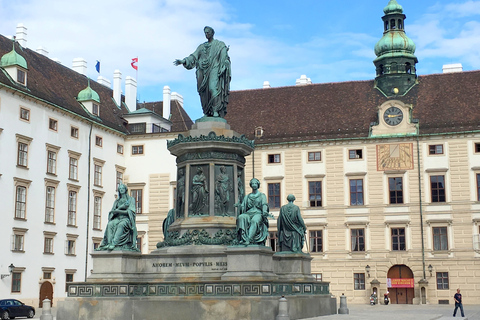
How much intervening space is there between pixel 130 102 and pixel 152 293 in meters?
46.7

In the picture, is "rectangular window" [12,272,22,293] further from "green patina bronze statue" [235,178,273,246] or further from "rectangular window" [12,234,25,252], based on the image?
"green patina bronze statue" [235,178,273,246]

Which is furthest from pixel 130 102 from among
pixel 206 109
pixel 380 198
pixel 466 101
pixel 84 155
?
pixel 206 109

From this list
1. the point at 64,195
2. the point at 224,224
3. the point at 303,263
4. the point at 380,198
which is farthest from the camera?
the point at 380,198

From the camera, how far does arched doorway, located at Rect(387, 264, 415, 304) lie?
52.1 metres

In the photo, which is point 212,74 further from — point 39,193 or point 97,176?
point 97,176

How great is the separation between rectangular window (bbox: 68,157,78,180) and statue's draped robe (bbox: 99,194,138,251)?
106 ft

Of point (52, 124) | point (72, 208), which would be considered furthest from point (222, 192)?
point (72, 208)

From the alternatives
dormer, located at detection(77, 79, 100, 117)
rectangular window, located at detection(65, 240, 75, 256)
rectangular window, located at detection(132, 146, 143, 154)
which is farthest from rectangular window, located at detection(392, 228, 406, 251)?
dormer, located at detection(77, 79, 100, 117)

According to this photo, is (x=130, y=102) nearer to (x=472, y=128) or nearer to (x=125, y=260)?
(x=472, y=128)

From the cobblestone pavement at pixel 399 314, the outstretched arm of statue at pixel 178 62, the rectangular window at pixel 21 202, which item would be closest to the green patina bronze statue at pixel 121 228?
the outstretched arm of statue at pixel 178 62

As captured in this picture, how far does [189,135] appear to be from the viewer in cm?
2039

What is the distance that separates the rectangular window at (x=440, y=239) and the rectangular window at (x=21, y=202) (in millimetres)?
27925

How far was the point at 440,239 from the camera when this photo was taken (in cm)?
5191

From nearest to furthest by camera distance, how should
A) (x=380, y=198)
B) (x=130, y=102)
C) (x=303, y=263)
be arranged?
1. (x=303, y=263)
2. (x=380, y=198)
3. (x=130, y=102)
